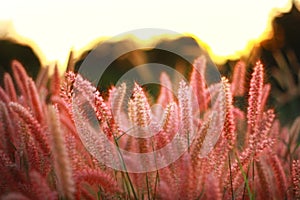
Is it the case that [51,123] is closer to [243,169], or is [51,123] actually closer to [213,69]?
[243,169]

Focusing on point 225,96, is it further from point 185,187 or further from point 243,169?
point 185,187

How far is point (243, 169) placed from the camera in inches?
47.8

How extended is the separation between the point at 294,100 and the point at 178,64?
0.76m

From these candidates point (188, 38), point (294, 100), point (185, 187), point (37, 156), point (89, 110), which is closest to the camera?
point (185, 187)

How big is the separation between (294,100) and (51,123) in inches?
65.0

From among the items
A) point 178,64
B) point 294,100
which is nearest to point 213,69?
point 178,64

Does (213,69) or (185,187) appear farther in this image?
(213,69)

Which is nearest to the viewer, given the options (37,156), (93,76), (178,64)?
(37,156)

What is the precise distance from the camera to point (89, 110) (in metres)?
1.28

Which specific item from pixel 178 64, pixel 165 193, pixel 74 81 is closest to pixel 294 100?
pixel 178 64

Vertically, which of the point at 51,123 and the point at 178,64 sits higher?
the point at 178,64

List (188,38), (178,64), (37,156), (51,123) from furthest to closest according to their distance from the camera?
(188,38), (178,64), (37,156), (51,123)

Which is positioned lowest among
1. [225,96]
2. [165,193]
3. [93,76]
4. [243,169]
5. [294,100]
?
[165,193]

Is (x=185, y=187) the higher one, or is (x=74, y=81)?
(x=74, y=81)
